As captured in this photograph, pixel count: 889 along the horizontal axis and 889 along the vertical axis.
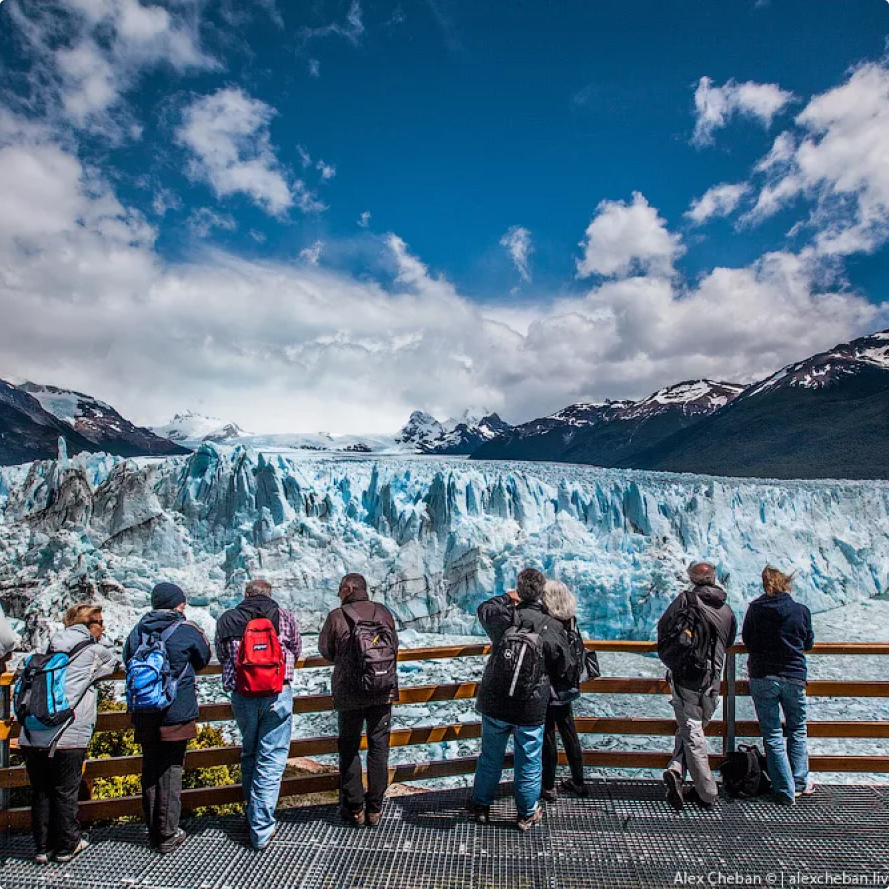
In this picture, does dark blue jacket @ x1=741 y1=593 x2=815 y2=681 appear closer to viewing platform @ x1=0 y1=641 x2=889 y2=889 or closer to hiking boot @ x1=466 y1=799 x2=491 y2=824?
viewing platform @ x1=0 y1=641 x2=889 y2=889

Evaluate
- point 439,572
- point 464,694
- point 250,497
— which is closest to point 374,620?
point 464,694

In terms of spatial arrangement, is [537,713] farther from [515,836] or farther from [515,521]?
[515,521]

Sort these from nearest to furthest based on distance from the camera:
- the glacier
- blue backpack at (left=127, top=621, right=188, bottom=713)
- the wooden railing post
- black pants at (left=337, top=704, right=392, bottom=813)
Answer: blue backpack at (left=127, top=621, right=188, bottom=713), black pants at (left=337, top=704, right=392, bottom=813), the wooden railing post, the glacier

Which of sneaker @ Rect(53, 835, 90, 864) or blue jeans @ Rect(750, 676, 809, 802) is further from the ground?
blue jeans @ Rect(750, 676, 809, 802)

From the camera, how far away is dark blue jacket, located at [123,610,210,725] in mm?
3059

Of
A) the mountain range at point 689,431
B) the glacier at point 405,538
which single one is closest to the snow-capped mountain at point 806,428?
the mountain range at point 689,431

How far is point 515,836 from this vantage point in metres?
3.24

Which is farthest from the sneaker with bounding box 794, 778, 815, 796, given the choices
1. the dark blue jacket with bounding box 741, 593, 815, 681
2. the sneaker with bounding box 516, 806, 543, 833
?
the sneaker with bounding box 516, 806, 543, 833

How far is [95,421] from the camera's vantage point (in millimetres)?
43500

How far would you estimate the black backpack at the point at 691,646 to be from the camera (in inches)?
134

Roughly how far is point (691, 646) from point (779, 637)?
0.56m

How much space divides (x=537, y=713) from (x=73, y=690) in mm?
2324

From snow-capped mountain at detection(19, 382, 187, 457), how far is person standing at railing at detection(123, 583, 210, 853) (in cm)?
3872

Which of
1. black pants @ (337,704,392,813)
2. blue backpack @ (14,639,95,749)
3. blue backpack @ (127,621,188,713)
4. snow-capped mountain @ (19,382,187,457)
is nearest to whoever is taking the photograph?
blue backpack @ (14,639,95,749)
